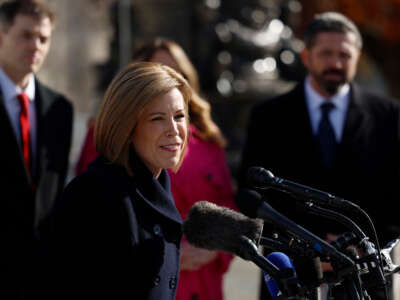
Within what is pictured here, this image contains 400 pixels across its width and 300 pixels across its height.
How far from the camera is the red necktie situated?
3.48 m

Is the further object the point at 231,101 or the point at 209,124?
the point at 231,101

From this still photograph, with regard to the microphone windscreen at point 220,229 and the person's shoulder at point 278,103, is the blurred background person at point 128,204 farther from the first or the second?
the person's shoulder at point 278,103

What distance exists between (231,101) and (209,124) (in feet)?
20.1

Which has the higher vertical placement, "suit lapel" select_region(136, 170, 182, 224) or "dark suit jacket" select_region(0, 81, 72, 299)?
"suit lapel" select_region(136, 170, 182, 224)

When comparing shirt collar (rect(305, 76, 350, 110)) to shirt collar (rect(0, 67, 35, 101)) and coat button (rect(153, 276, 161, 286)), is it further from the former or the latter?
coat button (rect(153, 276, 161, 286))

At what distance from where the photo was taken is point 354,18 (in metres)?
16.7

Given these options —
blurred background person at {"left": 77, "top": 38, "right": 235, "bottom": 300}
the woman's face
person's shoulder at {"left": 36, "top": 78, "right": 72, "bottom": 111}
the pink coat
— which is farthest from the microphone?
person's shoulder at {"left": 36, "top": 78, "right": 72, "bottom": 111}

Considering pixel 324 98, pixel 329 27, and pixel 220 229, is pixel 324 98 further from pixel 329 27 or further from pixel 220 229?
pixel 220 229

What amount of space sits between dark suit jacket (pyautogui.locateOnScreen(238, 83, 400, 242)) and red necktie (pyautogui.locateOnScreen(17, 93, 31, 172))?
4.03 feet

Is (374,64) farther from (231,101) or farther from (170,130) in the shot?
(170,130)

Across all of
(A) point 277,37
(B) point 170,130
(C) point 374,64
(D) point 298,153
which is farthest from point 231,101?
(C) point 374,64

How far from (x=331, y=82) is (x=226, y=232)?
2.10m

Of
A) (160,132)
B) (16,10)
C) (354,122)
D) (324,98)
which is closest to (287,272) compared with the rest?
(160,132)

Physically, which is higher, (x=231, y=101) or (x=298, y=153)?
(x=298, y=153)
